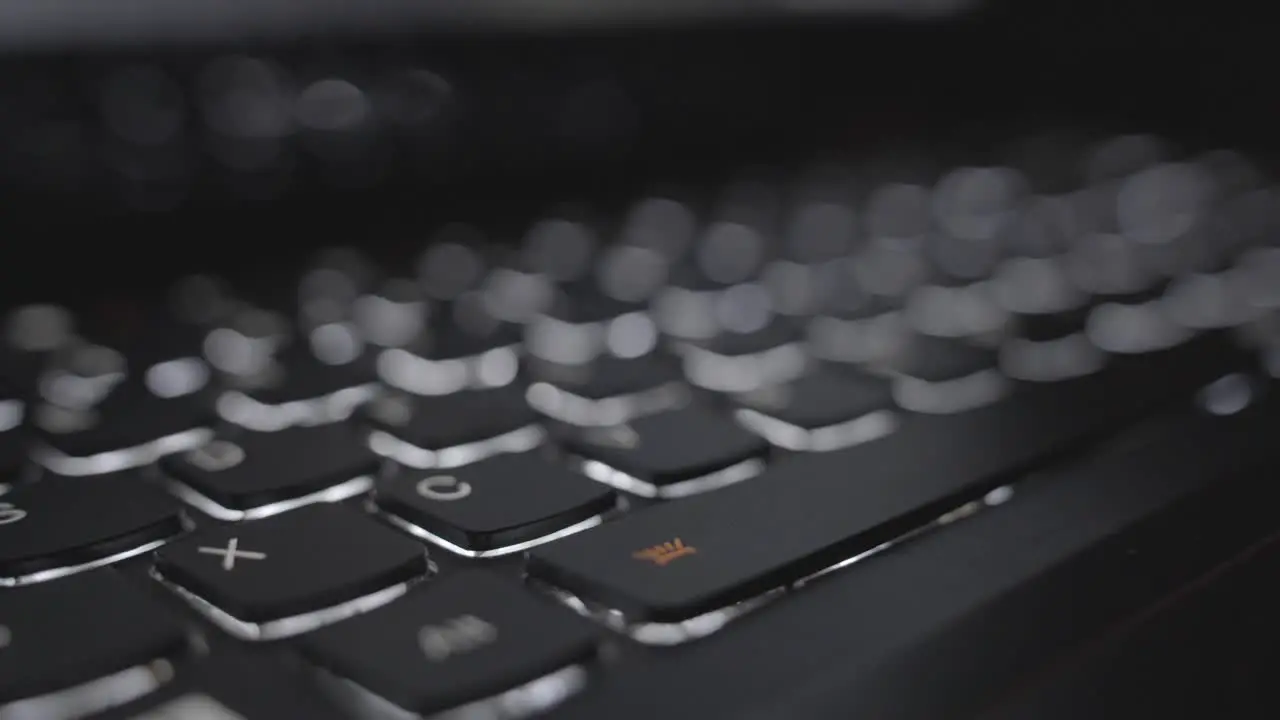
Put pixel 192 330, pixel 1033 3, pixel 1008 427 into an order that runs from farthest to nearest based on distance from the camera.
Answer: pixel 1033 3
pixel 192 330
pixel 1008 427

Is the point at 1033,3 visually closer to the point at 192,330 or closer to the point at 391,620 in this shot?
the point at 192,330

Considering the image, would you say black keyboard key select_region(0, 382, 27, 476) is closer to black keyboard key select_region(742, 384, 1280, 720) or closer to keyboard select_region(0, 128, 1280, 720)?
keyboard select_region(0, 128, 1280, 720)

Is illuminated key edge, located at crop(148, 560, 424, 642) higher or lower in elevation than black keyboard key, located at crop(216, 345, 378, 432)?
lower

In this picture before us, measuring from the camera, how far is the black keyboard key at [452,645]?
0.17 meters

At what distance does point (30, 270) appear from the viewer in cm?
44

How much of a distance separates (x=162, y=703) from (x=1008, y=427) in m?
0.21

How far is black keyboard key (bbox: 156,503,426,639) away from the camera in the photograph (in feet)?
0.62

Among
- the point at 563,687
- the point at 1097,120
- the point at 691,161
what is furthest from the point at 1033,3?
the point at 563,687

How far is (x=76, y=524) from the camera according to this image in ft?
0.73

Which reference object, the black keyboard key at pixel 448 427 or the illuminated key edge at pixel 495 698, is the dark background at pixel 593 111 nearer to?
the black keyboard key at pixel 448 427

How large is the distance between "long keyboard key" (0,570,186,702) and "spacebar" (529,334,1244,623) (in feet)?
0.21

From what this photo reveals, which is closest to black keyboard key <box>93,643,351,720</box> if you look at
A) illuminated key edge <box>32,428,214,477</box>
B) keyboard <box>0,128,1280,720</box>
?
keyboard <box>0,128,1280,720</box>

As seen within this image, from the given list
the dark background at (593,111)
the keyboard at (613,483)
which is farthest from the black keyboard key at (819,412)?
the dark background at (593,111)

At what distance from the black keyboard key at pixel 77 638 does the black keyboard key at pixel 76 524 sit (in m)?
0.01
